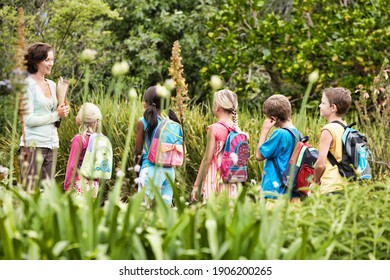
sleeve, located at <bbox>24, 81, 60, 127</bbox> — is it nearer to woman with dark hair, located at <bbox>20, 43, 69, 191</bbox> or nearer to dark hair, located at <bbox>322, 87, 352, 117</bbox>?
woman with dark hair, located at <bbox>20, 43, 69, 191</bbox>

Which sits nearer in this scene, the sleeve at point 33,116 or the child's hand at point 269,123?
the child's hand at point 269,123

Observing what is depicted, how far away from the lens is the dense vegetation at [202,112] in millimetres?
3242

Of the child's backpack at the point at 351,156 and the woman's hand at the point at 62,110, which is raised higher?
the woman's hand at the point at 62,110

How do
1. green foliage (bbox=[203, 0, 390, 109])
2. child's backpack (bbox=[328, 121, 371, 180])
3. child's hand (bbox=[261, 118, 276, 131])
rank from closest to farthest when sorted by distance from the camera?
child's backpack (bbox=[328, 121, 371, 180]) < child's hand (bbox=[261, 118, 276, 131]) < green foliage (bbox=[203, 0, 390, 109])

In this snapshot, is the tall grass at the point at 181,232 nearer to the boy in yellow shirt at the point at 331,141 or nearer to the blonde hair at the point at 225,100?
the boy in yellow shirt at the point at 331,141

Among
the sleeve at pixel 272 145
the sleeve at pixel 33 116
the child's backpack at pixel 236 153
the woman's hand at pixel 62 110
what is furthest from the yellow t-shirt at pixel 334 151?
the sleeve at pixel 33 116

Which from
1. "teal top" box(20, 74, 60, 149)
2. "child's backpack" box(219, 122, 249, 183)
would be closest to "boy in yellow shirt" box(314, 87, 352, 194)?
"child's backpack" box(219, 122, 249, 183)

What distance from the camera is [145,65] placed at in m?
15.5

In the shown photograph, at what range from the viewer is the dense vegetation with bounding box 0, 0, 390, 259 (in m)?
3.24

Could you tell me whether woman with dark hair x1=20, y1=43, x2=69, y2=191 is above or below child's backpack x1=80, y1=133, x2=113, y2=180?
above

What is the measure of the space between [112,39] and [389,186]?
12295 mm

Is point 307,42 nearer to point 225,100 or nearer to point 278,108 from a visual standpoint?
point 225,100

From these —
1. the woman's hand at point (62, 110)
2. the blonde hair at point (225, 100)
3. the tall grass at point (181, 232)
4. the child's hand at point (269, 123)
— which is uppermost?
the blonde hair at point (225, 100)

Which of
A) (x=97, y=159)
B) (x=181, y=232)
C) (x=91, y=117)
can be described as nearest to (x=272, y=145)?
(x=97, y=159)
